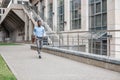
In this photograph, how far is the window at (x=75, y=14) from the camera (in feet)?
100

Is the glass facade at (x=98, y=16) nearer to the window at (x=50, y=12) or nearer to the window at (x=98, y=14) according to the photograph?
the window at (x=98, y=14)

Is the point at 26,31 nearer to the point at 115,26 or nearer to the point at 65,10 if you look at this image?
the point at 65,10

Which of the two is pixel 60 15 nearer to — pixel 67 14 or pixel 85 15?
pixel 67 14

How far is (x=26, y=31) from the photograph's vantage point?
5531 cm

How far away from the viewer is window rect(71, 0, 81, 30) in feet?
100

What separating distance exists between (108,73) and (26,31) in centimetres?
4495

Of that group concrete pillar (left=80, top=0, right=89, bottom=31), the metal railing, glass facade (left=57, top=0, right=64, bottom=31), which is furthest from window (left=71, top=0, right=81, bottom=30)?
glass facade (left=57, top=0, right=64, bottom=31)

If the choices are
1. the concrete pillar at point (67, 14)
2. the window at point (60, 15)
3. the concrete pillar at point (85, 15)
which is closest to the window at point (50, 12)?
the window at point (60, 15)

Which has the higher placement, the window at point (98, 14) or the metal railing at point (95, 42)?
the window at point (98, 14)

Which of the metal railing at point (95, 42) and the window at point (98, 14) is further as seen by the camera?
the window at point (98, 14)

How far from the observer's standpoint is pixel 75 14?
31656mm

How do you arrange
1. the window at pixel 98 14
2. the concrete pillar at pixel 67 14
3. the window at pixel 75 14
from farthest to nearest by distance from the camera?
the concrete pillar at pixel 67 14, the window at pixel 75 14, the window at pixel 98 14

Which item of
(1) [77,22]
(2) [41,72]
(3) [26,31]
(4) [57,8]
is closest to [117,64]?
(2) [41,72]

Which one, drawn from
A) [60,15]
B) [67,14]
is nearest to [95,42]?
[67,14]
